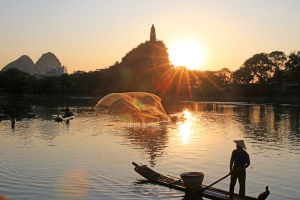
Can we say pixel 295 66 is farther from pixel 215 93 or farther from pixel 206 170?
pixel 206 170

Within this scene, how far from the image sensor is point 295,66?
433 ft

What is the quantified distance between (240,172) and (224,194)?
1379 millimetres

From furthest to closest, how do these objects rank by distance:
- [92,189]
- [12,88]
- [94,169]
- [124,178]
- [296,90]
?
[12,88] → [296,90] → [94,169] → [124,178] → [92,189]

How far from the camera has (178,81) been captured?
163500 millimetres

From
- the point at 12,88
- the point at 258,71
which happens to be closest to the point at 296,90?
the point at 258,71

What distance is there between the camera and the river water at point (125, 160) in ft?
65.3

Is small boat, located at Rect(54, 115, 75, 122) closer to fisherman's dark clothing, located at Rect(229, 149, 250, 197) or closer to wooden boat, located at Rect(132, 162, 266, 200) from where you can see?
wooden boat, located at Rect(132, 162, 266, 200)

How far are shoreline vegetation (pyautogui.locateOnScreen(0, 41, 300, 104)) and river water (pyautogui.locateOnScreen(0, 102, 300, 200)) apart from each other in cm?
9429

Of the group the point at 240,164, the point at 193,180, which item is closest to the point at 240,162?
the point at 240,164

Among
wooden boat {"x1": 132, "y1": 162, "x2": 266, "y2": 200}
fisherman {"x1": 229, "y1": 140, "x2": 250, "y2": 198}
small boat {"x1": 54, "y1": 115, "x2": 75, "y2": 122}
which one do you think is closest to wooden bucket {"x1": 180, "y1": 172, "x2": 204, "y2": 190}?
wooden boat {"x1": 132, "y1": 162, "x2": 266, "y2": 200}

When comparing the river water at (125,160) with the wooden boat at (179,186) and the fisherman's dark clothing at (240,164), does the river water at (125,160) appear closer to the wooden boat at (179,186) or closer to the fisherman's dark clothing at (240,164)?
the wooden boat at (179,186)

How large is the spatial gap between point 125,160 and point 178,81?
5410 inches

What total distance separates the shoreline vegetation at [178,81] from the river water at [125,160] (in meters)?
94.3

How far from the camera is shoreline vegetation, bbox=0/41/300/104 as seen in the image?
13812cm
